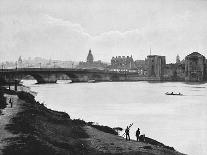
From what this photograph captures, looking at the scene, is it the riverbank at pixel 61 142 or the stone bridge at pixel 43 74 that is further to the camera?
the stone bridge at pixel 43 74

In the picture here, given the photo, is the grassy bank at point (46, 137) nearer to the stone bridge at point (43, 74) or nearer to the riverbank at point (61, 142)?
the riverbank at point (61, 142)

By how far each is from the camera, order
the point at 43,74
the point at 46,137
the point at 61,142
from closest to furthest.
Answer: the point at 61,142 → the point at 46,137 → the point at 43,74

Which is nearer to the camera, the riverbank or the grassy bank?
the grassy bank

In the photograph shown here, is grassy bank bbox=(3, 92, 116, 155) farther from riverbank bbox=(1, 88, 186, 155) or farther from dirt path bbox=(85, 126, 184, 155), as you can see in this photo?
dirt path bbox=(85, 126, 184, 155)

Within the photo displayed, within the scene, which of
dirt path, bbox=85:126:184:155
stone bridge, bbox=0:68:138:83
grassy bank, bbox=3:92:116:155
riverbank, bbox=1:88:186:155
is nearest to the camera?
grassy bank, bbox=3:92:116:155

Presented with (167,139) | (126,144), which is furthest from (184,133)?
(126,144)

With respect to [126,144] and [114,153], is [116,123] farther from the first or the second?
[114,153]

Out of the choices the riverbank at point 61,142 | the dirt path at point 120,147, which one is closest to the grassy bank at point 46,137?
the riverbank at point 61,142

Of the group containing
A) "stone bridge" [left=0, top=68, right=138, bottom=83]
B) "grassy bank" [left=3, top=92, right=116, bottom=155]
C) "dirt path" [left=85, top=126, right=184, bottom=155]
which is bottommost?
"dirt path" [left=85, top=126, right=184, bottom=155]

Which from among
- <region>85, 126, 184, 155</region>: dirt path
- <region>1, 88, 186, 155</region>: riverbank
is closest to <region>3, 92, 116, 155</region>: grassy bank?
<region>1, 88, 186, 155</region>: riverbank

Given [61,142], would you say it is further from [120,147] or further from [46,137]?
[120,147]

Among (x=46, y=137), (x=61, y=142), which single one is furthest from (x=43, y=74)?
(x=61, y=142)

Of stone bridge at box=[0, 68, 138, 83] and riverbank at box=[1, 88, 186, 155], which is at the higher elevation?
stone bridge at box=[0, 68, 138, 83]
